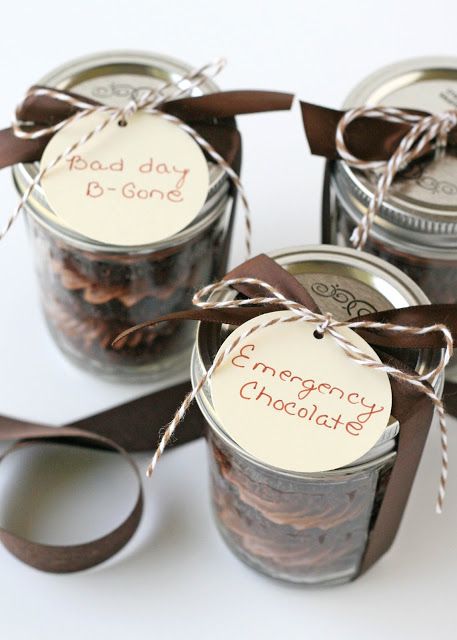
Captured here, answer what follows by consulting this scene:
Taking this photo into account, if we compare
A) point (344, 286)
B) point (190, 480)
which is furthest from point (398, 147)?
point (190, 480)

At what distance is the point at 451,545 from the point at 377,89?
1.50ft

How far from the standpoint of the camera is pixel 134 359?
116cm

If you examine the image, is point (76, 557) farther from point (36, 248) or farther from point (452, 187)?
point (452, 187)

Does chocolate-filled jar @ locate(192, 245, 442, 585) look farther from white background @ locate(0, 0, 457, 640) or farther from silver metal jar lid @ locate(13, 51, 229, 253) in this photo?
silver metal jar lid @ locate(13, 51, 229, 253)

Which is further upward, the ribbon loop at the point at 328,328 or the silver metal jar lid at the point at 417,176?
the silver metal jar lid at the point at 417,176

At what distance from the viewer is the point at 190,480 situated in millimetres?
1123

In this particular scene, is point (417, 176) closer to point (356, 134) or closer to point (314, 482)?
point (356, 134)

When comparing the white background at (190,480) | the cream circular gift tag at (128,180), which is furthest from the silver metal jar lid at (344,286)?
the white background at (190,480)

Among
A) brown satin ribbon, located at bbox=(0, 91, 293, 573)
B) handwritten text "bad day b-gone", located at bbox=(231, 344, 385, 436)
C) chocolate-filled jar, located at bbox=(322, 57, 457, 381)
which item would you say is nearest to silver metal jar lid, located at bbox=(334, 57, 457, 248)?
chocolate-filled jar, located at bbox=(322, 57, 457, 381)

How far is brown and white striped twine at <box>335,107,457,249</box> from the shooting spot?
A: 3.38 feet

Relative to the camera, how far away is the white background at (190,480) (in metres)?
1.03

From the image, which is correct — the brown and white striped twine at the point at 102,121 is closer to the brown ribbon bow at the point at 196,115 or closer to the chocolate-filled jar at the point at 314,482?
the brown ribbon bow at the point at 196,115

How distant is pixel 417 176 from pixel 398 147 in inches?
1.3

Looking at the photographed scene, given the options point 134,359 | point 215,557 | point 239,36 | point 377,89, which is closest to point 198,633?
point 215,557
